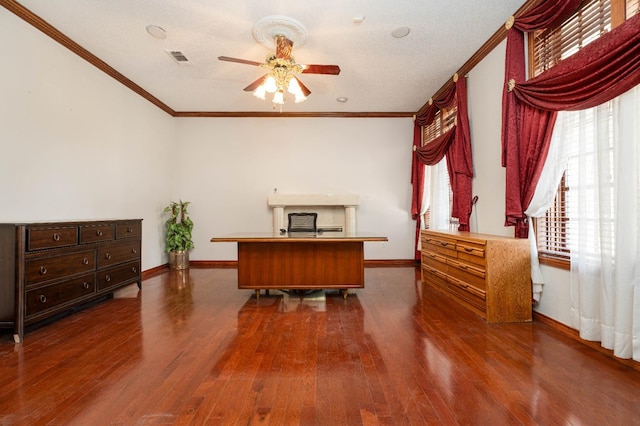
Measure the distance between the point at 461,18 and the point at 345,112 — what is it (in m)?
3.12

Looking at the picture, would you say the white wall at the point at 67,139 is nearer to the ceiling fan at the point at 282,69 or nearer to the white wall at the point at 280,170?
the white wall at the point at 280,170

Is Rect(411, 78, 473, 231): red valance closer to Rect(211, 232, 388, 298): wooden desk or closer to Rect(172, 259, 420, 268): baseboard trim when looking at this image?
Rect(211, 232, 388, 298): wooden desk

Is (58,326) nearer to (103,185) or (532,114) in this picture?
(103,185)

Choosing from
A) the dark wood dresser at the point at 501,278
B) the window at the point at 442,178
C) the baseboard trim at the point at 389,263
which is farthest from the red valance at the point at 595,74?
the baseboard trim at the point at 389,263

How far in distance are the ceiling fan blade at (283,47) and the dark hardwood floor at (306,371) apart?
282 cm

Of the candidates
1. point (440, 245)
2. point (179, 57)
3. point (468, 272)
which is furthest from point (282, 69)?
point (468, 272)

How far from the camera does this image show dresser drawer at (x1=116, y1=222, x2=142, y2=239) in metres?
3.74

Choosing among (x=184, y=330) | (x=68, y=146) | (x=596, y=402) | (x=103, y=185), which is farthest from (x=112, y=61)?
(x=596, y=402)

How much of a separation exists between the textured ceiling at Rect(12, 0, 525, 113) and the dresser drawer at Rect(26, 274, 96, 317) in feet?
8.79

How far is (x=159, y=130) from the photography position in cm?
564

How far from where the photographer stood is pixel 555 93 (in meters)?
2.47

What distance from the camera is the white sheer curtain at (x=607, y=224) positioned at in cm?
193

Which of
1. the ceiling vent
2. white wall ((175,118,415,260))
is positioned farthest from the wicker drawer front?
the ceiling vent

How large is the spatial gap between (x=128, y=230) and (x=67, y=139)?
4.07 feet
